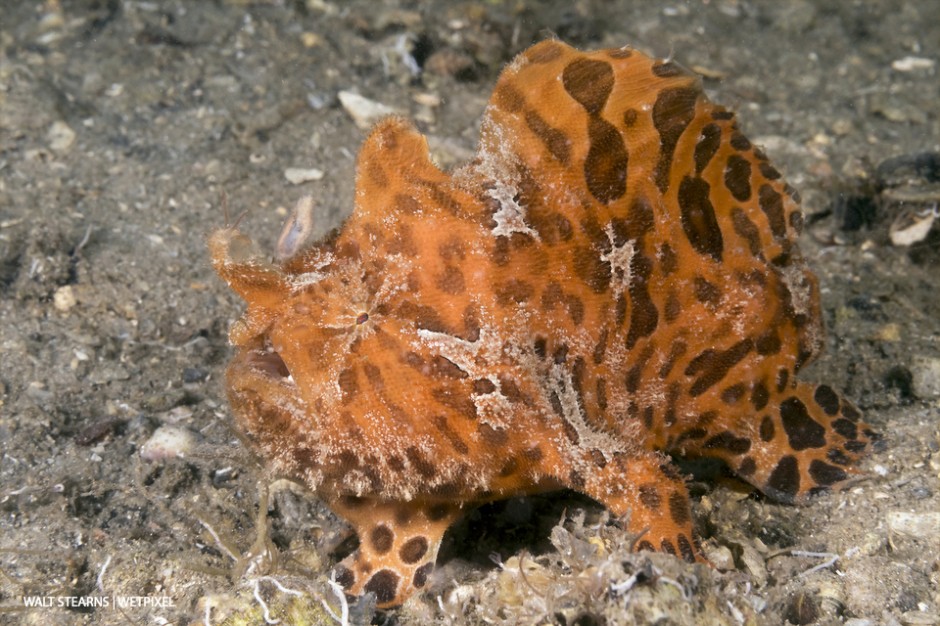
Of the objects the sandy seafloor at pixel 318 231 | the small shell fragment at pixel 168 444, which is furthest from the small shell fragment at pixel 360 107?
the small shell fragment at pixel 168 444

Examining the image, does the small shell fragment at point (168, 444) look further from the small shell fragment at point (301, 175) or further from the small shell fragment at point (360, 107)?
the small shell fragment at point (360, 107)

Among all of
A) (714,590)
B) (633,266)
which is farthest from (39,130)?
(714,590)

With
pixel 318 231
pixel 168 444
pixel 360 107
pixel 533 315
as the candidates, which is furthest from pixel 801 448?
pixel 360 107

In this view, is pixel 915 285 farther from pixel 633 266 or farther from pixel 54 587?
pixel 54 587

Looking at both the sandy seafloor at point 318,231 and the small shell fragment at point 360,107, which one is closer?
the sandy seafloor at point 318,231

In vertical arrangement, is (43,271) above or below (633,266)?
below

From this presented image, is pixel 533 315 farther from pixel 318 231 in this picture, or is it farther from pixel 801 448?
pixel 318 231

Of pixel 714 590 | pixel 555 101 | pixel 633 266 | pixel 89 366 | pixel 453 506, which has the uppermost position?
pixel 555 101
